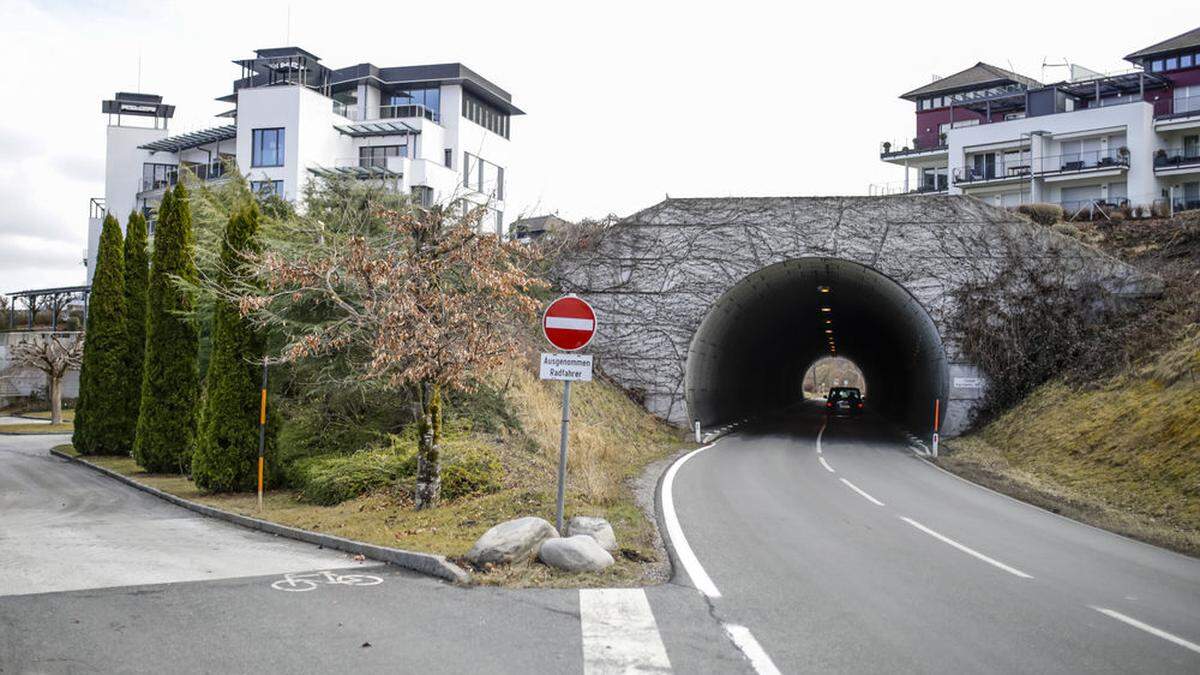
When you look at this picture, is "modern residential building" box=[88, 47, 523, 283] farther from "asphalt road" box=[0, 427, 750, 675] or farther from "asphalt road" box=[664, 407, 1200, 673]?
"asphalt road" box=[0, 427, 750, 675]

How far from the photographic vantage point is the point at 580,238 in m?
29.3

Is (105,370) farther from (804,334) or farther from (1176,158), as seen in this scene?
(1176,158)

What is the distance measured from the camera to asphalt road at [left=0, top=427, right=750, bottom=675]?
19.0 ft

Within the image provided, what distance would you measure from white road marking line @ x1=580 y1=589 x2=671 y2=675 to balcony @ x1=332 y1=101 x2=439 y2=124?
48998 mm

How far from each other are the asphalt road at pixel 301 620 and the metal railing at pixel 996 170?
54956 millimetres

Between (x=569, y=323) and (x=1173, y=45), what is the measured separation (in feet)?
202

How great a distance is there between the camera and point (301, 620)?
22.4ft

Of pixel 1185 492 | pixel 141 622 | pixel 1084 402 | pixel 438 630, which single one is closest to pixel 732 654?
pixel 438 630

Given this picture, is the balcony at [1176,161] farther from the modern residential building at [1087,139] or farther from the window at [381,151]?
the window at [381,151]

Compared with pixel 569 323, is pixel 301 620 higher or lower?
lower

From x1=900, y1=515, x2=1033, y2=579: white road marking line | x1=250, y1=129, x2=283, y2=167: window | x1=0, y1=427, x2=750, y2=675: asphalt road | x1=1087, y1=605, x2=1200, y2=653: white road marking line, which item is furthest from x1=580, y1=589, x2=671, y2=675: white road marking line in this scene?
x1=250, y1=129, x2=283, y2=167: window

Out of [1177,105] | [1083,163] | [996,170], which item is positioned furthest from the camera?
[996,170]

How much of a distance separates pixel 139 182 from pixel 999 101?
2336 inches

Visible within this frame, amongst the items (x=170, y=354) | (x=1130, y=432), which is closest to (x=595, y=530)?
(x=1130, y=432)
